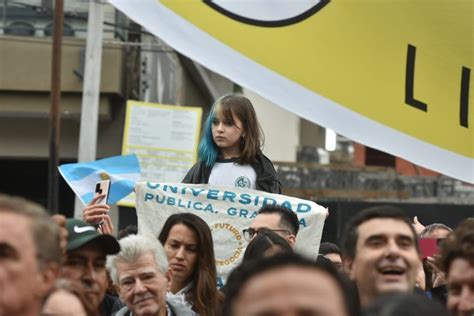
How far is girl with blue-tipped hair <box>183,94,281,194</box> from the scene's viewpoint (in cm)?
823

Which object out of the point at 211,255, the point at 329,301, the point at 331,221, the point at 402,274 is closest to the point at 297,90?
the point at 211,255

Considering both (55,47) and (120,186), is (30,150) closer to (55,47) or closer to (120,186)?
(55,47)

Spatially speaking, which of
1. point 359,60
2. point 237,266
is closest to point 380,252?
point 237,266

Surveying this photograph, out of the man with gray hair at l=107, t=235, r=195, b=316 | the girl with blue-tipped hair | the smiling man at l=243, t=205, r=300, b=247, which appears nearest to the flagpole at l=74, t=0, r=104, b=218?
the girl with blue-tipped hair

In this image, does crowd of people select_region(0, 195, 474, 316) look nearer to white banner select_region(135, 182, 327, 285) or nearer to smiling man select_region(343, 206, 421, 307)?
smiling man select_region(343, 206, 421, 307)

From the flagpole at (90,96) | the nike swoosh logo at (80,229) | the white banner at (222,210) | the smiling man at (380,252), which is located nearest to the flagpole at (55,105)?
the flagpole at (90,96)

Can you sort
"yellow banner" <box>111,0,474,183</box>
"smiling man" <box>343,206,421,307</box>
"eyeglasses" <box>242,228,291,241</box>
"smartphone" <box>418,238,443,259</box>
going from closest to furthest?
"smiling man" <box>343,206,421,307</box> → "yellow banner" <box>111,0,474,183</box> → "eyeglasses" <box>242,228,291,241</box> → "smartphone" <box>418,238,443,259</box>

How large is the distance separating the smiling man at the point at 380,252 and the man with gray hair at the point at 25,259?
1.29 meters

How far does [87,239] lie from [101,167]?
363 cm

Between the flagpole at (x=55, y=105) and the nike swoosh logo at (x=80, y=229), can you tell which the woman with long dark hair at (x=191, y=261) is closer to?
the nike swoosh logo at (x=80, y=229)

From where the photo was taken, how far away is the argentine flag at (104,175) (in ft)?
30.2

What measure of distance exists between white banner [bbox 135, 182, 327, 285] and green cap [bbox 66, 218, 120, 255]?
7.26 ft

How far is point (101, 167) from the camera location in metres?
9.62

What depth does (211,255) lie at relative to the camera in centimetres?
759
